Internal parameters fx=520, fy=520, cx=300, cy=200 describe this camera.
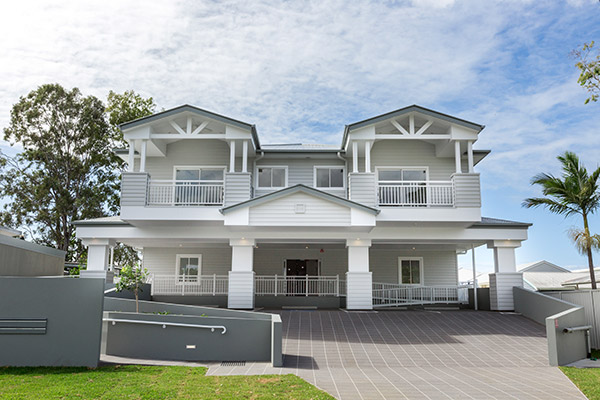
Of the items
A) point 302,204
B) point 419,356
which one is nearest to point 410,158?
point 302,204

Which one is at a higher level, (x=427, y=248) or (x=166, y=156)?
(x=166, y=156)

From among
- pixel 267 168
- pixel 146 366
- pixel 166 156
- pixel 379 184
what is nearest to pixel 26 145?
pixel 166 156

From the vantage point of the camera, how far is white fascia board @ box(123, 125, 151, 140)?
20500 millimetres

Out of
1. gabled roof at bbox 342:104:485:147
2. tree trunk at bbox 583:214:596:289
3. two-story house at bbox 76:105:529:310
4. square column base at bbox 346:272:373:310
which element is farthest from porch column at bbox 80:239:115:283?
tree trunk at bbox 583:214:596:289

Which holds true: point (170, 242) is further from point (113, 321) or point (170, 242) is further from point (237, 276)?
point (113, 321)

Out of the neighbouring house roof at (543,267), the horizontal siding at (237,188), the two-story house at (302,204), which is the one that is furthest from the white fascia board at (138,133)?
the neighbouring house roof at (543,267)

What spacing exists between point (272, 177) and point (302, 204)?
4.75 metres

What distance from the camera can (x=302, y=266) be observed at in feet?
83.6

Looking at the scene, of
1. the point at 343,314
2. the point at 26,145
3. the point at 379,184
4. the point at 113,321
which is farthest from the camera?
the point at 26,145

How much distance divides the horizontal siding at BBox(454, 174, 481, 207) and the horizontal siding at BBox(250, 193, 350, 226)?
14.4 feet

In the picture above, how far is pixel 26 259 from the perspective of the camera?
567 inches

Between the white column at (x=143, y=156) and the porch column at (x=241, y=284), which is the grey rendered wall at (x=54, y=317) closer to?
the porch column at (x=241, y=284)

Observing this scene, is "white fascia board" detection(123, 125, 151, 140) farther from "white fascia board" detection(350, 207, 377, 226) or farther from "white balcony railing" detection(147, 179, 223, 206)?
"white fascia board" detection(350, 207, 377, 226)

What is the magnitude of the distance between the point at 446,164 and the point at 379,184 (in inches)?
143
